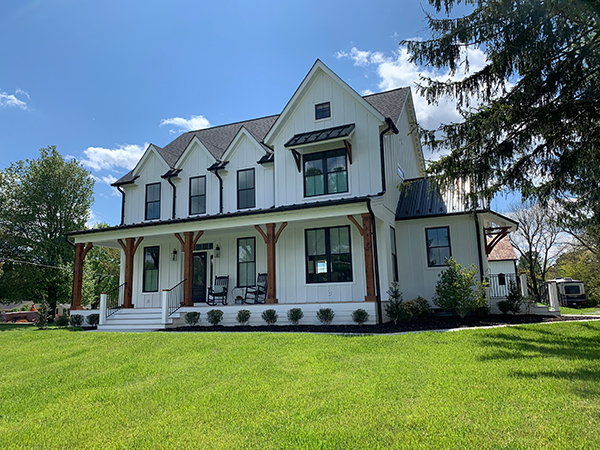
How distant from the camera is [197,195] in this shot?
18.0 m

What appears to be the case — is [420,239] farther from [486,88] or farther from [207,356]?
[207,356]

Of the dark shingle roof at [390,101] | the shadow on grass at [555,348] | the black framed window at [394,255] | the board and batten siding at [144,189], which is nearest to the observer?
the shadow on grass at [555,348]

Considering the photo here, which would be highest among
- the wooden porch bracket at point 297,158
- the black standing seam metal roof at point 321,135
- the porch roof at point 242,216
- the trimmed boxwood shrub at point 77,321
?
the black standing seam metal roof at point 321,135

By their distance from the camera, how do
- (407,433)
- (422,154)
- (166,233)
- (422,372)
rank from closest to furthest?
1. (407,433)
2. (422,372)
3. (166,233)
4. (422,154)

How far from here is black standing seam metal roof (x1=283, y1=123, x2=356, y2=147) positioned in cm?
1456

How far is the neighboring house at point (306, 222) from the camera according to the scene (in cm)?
1385

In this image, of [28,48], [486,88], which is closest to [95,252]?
[28,48]

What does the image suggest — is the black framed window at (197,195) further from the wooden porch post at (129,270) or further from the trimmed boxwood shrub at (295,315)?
the trimmed boxwood shrub at (295,315)

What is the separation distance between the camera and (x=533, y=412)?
4219 mm

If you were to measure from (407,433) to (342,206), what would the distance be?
9.33 metres

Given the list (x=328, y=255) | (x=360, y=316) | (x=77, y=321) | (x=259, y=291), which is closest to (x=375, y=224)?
(x=328, y=255)

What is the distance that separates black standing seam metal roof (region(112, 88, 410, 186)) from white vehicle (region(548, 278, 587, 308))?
24.7 m

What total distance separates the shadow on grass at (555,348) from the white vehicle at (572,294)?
26542 millimetres

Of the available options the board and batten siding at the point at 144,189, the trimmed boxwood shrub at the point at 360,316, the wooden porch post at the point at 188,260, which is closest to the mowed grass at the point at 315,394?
the trimmed boxwood shrub at the point at 360,316
